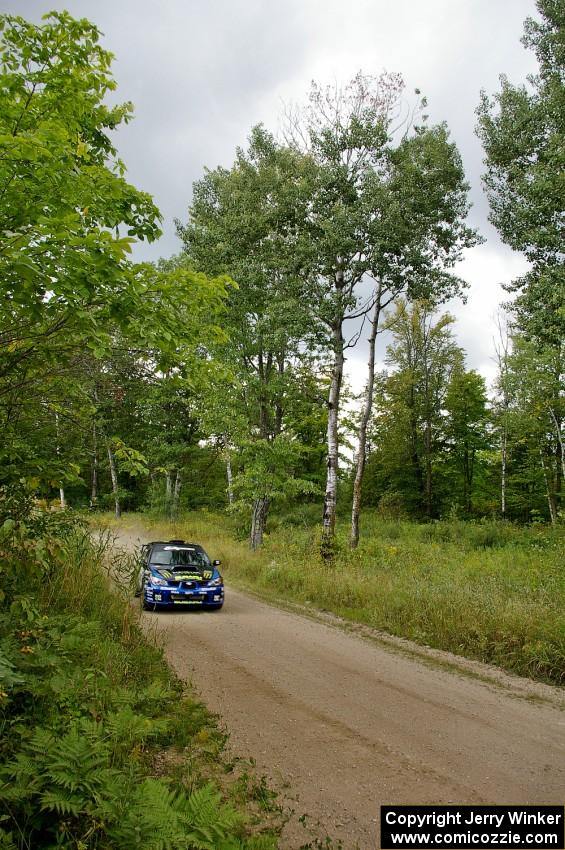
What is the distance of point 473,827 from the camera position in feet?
12.9

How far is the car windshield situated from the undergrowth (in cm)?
482

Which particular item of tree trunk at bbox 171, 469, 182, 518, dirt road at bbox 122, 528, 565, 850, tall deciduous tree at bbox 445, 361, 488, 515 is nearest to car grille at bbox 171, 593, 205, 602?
dirt road at bbox 122, 528, 565, 850

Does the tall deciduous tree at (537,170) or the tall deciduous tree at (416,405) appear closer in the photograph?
the tall deciduous tree at (537,170)

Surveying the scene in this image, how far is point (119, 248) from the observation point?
379 cm

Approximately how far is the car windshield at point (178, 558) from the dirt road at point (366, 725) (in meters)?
2.89

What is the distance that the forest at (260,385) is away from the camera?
3.90m

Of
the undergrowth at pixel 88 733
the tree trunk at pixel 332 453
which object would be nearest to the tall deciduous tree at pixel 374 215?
the tree trunk at pixel 332 453

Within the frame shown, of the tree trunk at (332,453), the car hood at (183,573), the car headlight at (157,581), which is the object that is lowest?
the car headlight at (157,581)

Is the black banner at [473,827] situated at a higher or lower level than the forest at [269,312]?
lower

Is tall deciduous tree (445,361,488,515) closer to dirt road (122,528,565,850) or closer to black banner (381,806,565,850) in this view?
dirt road (122,528,565,850)

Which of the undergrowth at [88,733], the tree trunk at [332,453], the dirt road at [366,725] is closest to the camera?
the undergrowth at [88,733]

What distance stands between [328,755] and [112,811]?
2.73 m

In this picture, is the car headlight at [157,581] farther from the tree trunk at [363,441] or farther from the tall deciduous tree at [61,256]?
the tree trunk at [363,441]

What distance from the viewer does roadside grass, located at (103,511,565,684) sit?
327 inches
